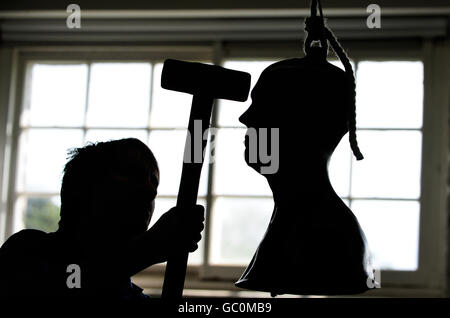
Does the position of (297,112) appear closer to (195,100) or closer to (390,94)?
(195,100)

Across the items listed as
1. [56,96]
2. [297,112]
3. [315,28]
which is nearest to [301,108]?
[297,112]

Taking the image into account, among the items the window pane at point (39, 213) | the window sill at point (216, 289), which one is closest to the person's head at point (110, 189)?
the window sill at point (216, 289)

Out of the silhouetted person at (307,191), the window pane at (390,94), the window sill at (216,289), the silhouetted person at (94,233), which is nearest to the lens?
the silhouetted person at (307,191)

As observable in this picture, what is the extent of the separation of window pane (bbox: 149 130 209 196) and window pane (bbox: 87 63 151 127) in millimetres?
84

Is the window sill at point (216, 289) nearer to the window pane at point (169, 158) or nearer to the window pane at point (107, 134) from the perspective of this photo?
the window pane at point (169, 158)

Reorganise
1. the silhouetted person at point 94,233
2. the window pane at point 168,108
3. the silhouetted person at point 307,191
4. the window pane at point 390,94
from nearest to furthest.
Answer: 1. the silhouetted person at point 307,191
2. the silhouetted person at point 94,233
3. the window pane at point 390,94
4. the window pane at point 168,108

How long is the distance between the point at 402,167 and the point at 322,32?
4.71 ft

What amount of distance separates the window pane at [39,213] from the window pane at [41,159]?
0.05 m

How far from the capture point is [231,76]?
89 cm

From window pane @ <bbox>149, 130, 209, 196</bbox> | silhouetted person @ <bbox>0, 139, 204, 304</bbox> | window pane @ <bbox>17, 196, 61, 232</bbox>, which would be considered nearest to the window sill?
window pane @ <bbox>149, 130, 209, 196</bbox>

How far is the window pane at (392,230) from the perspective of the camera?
7.16 ft

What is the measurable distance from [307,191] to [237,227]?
Answer: 1510 mm

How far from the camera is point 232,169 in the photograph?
230 cm
